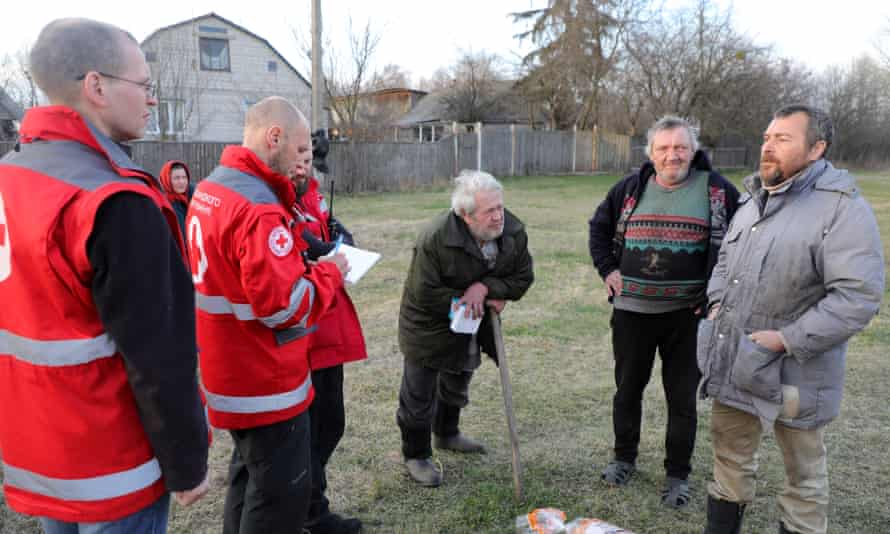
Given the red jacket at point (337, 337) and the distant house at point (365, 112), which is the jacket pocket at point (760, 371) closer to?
the red jacket at point (337, 337)

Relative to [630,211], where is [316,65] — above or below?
above

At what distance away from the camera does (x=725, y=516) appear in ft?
9.23

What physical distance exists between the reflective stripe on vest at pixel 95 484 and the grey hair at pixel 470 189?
2.04 meters

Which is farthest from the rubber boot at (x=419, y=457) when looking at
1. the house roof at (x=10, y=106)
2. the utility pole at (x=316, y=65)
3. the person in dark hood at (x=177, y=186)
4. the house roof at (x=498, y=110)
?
the house roof at (x=498, y=110)

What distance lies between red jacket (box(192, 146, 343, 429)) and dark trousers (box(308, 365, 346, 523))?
46cm

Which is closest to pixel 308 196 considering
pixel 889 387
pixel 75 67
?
pixel 75 67

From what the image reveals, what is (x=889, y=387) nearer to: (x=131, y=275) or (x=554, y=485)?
(x=554, y=485)

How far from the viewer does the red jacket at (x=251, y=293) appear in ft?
6.69

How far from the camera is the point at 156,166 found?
50.5ft

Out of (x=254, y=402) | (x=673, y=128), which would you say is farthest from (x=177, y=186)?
(x=673, y=128)

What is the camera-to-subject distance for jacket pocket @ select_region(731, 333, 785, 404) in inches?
98.5

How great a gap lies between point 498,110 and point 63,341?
121 feet

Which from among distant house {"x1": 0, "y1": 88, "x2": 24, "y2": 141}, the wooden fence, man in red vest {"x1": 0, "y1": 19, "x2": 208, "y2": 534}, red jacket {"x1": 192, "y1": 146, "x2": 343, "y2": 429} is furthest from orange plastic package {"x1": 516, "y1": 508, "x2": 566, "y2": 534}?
distant house {"x1": 0, "y1": 88, "x2": 24, "y2": 141}

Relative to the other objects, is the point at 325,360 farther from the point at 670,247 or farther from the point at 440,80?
the point at 440,80
